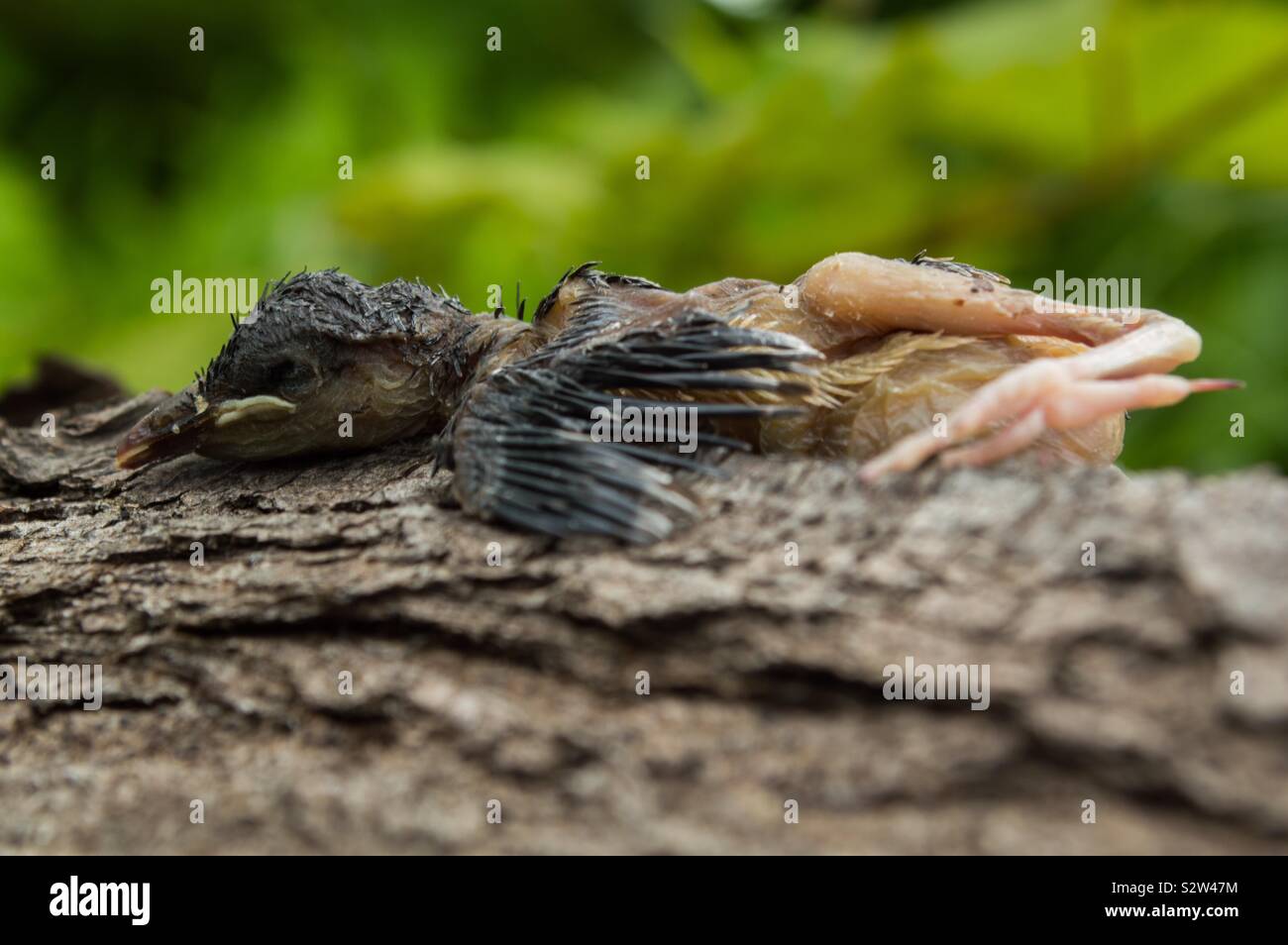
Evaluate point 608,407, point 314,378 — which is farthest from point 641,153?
point 608,407

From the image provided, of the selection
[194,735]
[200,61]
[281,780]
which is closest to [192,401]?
[194,735]

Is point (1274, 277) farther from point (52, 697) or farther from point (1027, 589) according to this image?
point (52, 697)

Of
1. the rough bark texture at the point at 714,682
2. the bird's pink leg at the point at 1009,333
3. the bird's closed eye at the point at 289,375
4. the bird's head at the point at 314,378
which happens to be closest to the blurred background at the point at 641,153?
the bird's head at the point at 314,378

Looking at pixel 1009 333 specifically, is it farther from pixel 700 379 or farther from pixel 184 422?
pixel 184 422

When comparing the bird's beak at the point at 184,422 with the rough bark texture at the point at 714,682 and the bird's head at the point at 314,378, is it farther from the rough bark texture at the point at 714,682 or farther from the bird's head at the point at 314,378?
the rough bark texture at the point at 714,682

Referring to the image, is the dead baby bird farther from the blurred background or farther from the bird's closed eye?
the blurred background

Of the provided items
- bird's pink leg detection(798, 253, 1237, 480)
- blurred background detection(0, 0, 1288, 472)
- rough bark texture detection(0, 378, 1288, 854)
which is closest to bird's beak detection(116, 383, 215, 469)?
rough bark texture detection(0, 378, 1288, 854)
